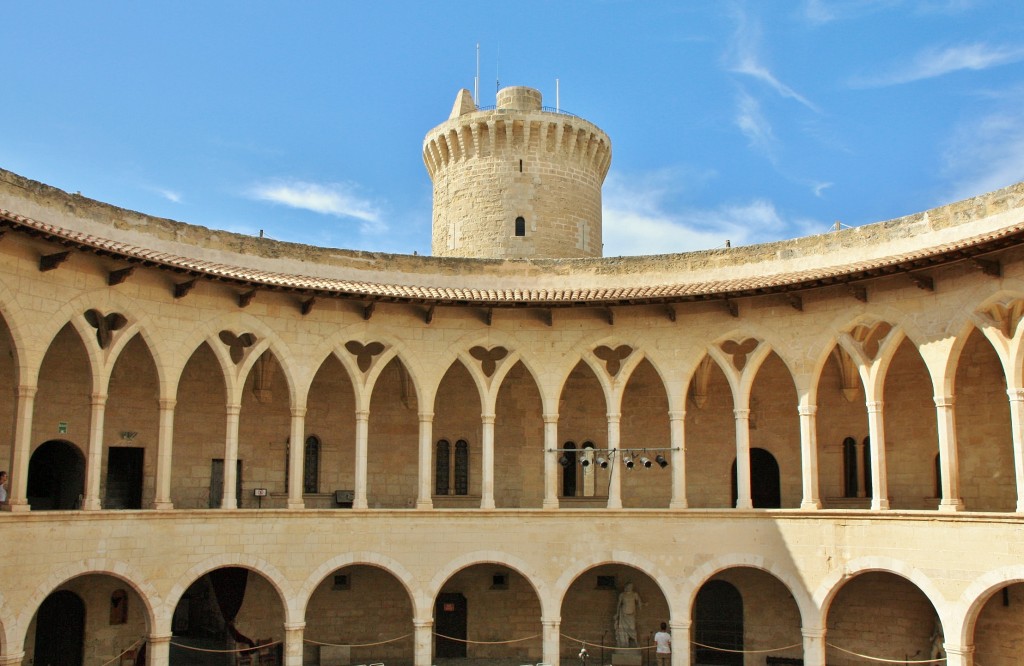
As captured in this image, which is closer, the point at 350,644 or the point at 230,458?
the point at 230,458

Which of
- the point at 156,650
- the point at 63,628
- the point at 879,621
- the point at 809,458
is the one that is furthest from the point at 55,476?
the point at 879,621

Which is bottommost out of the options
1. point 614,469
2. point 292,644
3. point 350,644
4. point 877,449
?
point 350,644

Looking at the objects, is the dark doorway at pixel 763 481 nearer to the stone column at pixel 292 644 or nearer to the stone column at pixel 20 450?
the stone column at pixel 292 644

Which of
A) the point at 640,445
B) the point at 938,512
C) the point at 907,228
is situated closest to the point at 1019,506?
the point at 938,512

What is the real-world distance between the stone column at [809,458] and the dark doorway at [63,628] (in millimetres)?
15179

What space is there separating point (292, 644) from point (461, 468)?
21.5ft

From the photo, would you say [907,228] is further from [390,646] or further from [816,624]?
[390,646]

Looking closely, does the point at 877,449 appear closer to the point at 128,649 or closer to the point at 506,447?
the point at 506,447

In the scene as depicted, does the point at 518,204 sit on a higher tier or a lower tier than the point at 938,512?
higher

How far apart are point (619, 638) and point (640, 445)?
4.68 metres

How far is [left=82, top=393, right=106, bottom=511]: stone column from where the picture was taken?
18.6m

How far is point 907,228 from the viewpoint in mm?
21344

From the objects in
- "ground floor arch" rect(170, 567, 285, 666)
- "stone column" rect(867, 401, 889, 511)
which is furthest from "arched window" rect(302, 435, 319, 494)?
"stone column" rect(867, 401, 889, 511)

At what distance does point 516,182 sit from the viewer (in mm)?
31734
